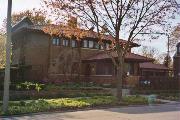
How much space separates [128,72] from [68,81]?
314 inches

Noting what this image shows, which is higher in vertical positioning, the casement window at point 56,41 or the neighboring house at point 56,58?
the casement window at point 56,41

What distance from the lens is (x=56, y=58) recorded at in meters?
42.4

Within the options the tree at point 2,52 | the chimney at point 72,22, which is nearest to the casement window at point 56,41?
the tree at point 2,52

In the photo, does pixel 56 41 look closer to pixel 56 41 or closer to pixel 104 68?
pixel 56 41

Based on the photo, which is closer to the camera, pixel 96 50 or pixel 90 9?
pixel 90 9

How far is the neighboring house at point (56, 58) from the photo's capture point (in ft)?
136

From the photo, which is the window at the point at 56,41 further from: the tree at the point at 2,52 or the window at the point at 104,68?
the tree at the point at 2,52

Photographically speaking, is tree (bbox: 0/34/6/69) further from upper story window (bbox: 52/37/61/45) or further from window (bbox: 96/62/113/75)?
window (bbox: 96/62/113/75)

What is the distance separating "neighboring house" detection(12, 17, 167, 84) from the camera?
4150 centimetres

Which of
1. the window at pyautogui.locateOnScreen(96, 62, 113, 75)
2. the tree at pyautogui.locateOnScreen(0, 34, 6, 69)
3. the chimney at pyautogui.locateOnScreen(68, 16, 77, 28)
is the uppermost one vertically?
the chimney at pyautogui.locateOnScreen(68, 16, 77, 28)

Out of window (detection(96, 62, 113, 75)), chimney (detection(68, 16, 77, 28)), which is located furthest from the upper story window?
chimney (detection(68, 16, 77, 28))

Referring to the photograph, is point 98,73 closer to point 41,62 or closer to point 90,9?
point 41,62

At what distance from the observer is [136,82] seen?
41000 mm

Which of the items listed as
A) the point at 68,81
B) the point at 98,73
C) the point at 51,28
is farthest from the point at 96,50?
the point at 51,28
